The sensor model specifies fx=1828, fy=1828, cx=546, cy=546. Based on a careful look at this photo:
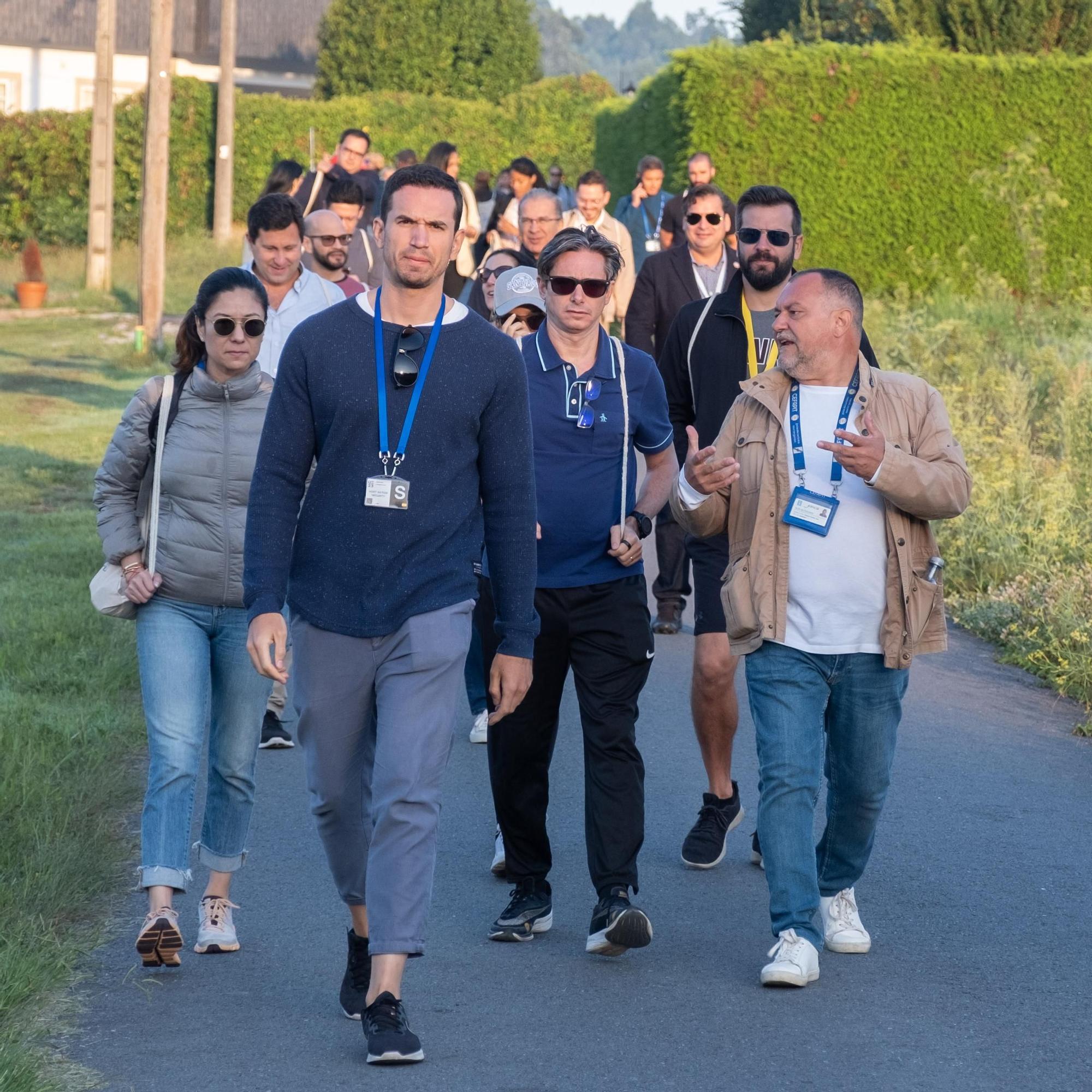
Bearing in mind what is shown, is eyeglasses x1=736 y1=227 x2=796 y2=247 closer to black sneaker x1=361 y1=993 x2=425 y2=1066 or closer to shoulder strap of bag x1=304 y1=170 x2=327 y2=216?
black sneaker x1=361 y1=993 x2=425 y2=1066

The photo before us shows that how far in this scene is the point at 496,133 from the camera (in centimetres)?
4200

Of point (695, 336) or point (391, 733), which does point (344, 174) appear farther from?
point (391, 733)

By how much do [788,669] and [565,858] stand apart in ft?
5.05

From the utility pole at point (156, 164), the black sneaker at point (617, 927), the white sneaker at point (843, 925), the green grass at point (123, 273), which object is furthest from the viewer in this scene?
the green grass at point (123, 273)

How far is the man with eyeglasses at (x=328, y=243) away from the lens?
846cm

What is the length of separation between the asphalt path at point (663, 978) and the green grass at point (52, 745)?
16cm

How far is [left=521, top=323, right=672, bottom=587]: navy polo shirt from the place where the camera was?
18.0 feet

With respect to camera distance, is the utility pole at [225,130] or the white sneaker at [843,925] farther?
the utility pole at [225,130]

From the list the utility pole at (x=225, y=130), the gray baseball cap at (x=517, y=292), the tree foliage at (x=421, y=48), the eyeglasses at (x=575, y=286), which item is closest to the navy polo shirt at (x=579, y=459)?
the eyeglasses at (x=575, y=286)

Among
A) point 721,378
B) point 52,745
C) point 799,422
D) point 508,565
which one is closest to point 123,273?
point 52,745

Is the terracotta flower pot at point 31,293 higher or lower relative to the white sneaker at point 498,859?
higher

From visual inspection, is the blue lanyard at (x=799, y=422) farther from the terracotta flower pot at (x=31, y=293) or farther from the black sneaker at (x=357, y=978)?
the terracotta flower pot at (x=31, y=293)

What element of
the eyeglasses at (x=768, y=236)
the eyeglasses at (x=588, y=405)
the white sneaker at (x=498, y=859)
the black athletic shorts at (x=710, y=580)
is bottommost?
the white sneaker at (x=498, y=859)

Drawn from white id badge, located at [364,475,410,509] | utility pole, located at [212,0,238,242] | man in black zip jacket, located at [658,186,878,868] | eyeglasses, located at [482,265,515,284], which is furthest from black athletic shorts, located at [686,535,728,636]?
utility pole, located at [212,0,238,242]
